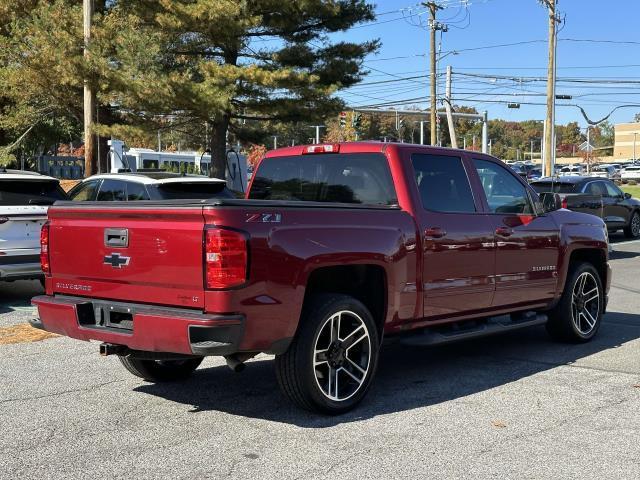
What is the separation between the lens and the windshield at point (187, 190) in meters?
10.4

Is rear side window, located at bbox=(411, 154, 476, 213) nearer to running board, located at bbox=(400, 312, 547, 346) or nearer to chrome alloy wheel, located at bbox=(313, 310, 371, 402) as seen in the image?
running board, located at bbox=(400, 312, 547, 346)

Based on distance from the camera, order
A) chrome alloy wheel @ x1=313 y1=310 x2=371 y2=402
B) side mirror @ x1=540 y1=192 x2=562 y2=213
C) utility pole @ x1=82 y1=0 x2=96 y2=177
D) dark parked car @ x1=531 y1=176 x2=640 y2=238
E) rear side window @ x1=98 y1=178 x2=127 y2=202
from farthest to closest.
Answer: utility pole @ x1=82 y1=0 x2=96 y2=177, dark parked car @ x1=531 y1=176 x2=640 y2=238, rear side window @ x1=98 y1=178 x2=127 y2=202, side mirror @ x1=540 y1=192 x2=562 y2=213, chrome alloy wheel @ x1=313 y1=310 x2=371 y2=402

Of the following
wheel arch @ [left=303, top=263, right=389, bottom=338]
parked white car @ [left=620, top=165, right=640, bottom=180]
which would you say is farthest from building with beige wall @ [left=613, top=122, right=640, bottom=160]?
wheel arch @ [left=303, top=263, right=389, bottom=338]

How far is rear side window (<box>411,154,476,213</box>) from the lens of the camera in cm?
618

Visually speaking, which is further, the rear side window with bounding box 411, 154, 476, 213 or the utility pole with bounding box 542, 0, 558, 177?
the utility pole with bounding box 542, 0, 558, 177

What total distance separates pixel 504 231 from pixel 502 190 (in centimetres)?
53

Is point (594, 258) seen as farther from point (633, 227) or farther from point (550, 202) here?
point (633, 227)

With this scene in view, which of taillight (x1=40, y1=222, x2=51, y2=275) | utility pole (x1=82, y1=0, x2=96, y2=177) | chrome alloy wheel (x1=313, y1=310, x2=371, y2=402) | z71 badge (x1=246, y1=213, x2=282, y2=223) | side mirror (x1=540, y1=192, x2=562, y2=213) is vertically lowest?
chrome alloy wheel (x1=313, y1=310, x2=371, y2=402)

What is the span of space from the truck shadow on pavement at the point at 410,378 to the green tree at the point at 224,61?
55.4 ft

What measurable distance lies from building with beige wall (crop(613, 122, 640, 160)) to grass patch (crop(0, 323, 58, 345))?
161810 millimetres

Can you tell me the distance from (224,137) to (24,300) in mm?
16405

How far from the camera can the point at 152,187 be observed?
10.4 meters

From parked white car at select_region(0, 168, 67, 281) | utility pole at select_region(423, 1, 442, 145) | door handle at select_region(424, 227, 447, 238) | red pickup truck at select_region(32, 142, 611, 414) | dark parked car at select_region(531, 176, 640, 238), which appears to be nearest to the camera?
red pickup truck at select_region(32, 142, 611, 414)

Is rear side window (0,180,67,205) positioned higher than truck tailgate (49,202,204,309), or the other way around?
rear side window (0,180,67,205)
